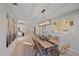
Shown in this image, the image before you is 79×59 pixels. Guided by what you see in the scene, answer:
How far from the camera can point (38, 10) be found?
2363 millimetres

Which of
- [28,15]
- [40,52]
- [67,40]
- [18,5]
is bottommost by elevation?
[40,52]

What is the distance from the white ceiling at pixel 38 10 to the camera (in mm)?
2342

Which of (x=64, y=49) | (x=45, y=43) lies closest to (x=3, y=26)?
(x=45, y=43)

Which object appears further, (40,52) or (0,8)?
(40,52)

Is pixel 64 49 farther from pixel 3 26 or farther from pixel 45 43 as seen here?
pixel 3 26

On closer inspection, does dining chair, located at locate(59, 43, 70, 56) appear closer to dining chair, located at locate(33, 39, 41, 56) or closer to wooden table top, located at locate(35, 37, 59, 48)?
wooden table top, located at locate(35, 37, 59, 48)

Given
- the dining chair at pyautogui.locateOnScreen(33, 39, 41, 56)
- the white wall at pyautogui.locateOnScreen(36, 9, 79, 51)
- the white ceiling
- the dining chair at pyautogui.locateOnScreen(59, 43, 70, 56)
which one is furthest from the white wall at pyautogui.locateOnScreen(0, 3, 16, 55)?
the dining chair at pyautogui.locateOnScreen(59, 43, 70, 56)

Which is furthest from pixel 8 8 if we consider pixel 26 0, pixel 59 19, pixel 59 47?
pixel 59 47

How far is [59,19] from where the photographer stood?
2.38 metres

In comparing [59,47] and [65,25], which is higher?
[65,25]

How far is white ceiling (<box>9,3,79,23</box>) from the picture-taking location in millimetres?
2342

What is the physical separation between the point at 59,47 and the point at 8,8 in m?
1.04

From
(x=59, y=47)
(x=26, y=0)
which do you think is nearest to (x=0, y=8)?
(x=26, y=0)

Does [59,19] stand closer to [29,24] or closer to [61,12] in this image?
[61,12]
